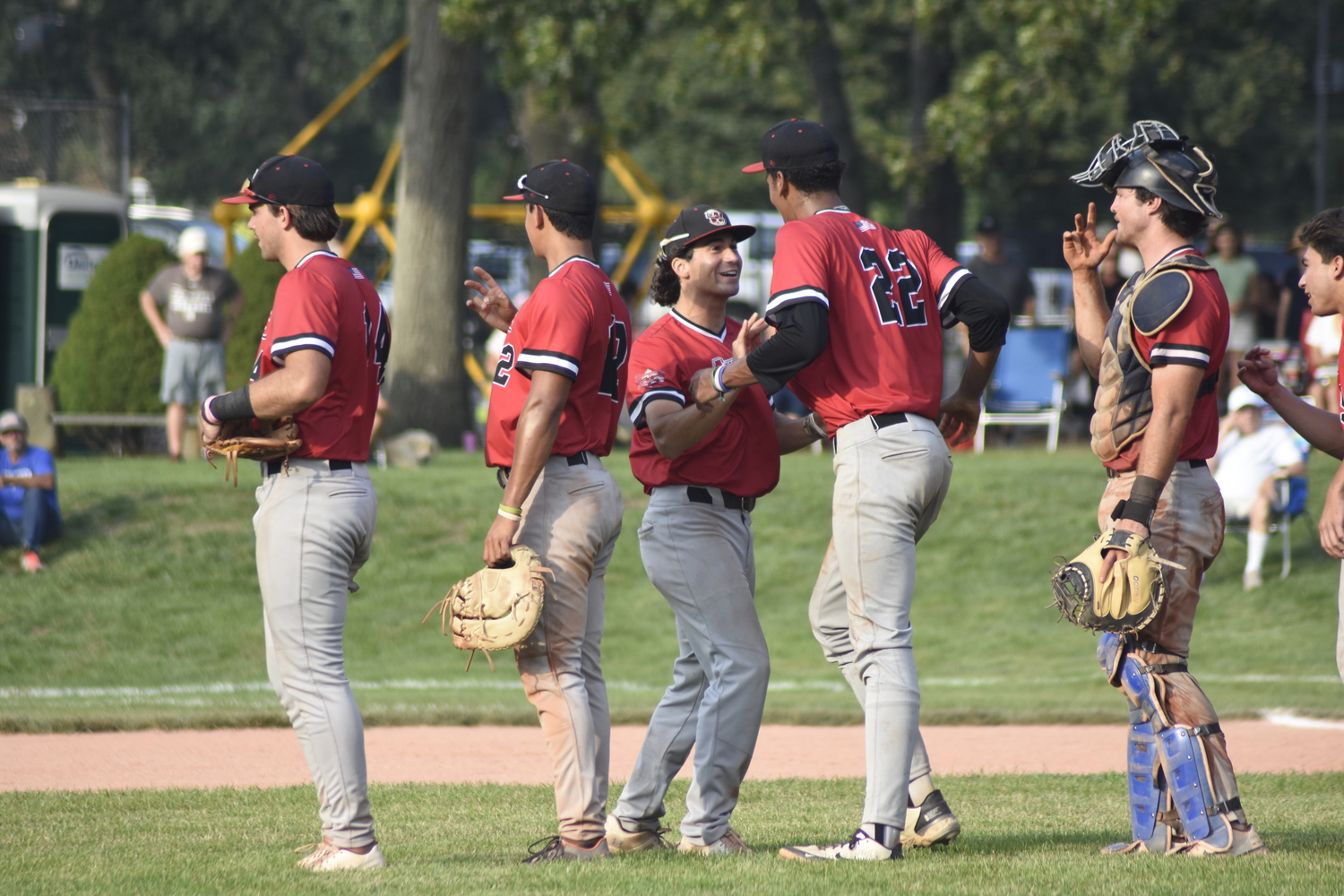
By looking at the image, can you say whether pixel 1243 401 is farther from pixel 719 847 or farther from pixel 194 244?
pixel 194 244

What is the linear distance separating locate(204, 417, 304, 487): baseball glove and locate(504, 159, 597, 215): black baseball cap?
109 cm

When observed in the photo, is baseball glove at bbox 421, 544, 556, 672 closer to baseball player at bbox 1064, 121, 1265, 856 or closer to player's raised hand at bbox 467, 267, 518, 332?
player's raised hand at bbox 467, 267, 518, 332

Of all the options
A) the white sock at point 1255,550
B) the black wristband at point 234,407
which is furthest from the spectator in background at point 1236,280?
the black wristband at point 234,407

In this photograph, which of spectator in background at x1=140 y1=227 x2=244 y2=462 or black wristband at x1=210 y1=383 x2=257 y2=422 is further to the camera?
spectator in background at x1=140 y1=227 x2=244 y2=462

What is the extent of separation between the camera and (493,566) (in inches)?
195

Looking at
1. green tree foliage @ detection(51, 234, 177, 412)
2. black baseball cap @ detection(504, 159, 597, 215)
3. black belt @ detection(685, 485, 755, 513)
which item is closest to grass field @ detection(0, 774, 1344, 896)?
black belt @ detection(685, 485, 755, 513)

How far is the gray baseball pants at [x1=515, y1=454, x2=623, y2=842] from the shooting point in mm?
5020

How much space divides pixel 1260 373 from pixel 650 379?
2.04 metres

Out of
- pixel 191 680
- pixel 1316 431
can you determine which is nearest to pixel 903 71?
pixel 191 680

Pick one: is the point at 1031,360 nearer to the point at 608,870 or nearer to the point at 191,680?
the point at 191,680

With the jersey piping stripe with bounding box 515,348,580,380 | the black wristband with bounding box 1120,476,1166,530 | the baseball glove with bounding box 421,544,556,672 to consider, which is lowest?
the baseball glove with bounding box 421,544,556,672

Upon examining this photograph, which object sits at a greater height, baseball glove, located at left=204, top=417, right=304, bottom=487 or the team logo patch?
the team logo patch

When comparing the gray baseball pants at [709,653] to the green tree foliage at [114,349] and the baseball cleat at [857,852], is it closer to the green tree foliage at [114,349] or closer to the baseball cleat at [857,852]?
the baseball cleat at [857,852]

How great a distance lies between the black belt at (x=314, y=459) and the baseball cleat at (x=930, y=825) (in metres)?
2.24
